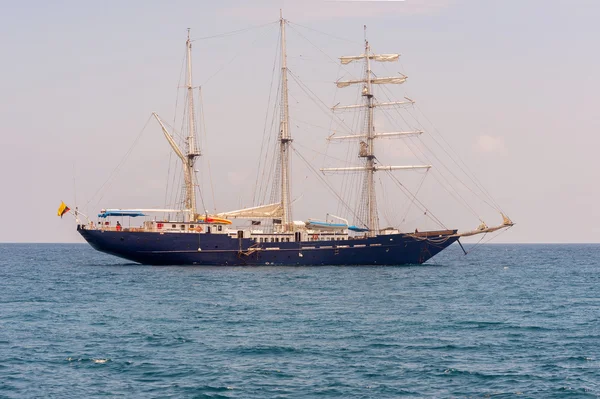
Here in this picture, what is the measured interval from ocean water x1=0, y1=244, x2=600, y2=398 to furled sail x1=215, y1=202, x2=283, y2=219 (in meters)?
23.8

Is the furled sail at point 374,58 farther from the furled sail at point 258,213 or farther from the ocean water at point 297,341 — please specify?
the ocean water at point 297,341

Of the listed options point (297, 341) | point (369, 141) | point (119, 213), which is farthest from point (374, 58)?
point (297, 341)

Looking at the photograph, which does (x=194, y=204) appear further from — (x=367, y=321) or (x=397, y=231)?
(x=367, y=321)

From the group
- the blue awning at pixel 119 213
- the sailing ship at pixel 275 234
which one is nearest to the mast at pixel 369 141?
the sailing ship at pixel 275 234

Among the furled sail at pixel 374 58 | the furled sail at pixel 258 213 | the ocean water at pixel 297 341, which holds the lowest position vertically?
the ocean water at pixel 297 341

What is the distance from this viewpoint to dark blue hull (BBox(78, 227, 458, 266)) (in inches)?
3398

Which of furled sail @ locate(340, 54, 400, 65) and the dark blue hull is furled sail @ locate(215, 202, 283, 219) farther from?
furled sail @ locate(340, 54, 400, 65)

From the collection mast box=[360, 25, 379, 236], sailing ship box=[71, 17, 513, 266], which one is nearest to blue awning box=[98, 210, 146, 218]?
sailing ship box=[71, 17, 513, 266]

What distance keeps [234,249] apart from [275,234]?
5356mm

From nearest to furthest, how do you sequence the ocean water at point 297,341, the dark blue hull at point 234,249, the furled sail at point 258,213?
the ocean water at point 297,341, the dark blue hull at point 234,249, the furled sail at point 258,213

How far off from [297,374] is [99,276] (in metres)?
54.1

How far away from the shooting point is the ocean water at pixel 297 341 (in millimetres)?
29141

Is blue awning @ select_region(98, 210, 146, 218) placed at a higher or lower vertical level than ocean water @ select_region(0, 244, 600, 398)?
higher

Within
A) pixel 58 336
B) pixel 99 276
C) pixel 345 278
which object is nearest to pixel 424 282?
pixel 345 278
